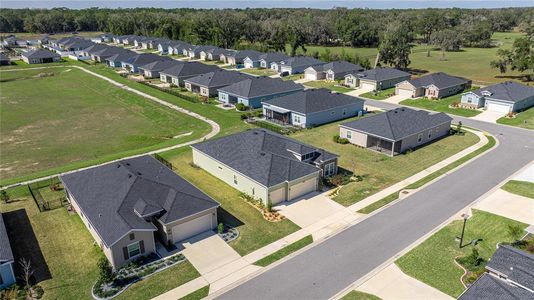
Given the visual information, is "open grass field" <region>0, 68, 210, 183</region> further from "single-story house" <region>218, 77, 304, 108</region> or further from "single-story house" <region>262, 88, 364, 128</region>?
"single-story house" <region>262, 88, 364, 128</region>

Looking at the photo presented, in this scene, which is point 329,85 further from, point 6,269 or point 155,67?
point 6,269

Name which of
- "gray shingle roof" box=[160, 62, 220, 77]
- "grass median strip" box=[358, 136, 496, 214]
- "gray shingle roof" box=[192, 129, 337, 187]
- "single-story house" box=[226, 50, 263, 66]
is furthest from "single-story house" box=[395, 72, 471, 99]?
"single-story house" box=[226, 50, 263, 66]

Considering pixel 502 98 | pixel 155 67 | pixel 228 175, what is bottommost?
pixel 228 175

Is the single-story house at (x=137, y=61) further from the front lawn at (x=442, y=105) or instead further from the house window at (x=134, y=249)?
the house window at (x=134, y=249)

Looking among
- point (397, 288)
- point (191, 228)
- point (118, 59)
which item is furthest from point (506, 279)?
point (118, 59)

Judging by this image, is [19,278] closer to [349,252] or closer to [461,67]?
[349,252]

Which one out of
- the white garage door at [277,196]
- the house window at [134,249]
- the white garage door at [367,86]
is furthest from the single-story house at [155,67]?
the house window at [134,249]

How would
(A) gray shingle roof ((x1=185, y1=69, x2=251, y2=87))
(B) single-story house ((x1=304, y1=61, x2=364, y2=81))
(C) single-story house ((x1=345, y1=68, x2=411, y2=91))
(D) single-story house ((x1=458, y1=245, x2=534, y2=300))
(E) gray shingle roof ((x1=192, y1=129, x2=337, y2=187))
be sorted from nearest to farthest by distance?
1. (D) single-story house ((x1=458, y1=245, x2=534, y2=300))
2. (E) gray shingle roof ((x1=192, y1=129, x2=337, y2=187))
3. (A) gray shingle roof ((x1=185, y1=69, x2=251, y2=87))
4. (C) single-story house ((x1=345, y1=68, x2=411, y2=91))
5. (B) single-story house ((x1=304, y1=61, x2=364, y2=81))
